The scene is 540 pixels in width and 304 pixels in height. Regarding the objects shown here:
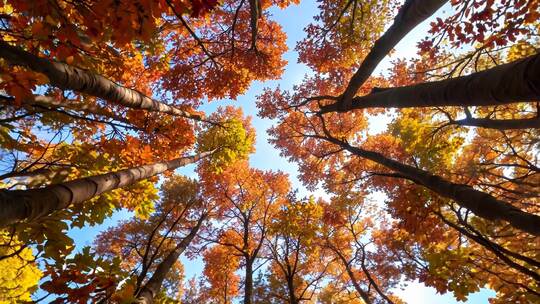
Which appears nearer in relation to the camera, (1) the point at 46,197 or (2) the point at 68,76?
(1) the point at 46,197

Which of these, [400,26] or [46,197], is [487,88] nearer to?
[400,26]

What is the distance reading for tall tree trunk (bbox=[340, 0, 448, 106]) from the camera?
3.24 m

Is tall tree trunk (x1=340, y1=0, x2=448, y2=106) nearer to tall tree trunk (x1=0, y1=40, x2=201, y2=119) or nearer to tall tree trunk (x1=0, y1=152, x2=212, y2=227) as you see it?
tall tree trunk (x1=0, y1=40, x2=201, y2=119)

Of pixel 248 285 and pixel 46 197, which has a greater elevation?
pixel 248 285

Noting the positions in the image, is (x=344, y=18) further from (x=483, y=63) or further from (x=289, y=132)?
(x=289, y=132)

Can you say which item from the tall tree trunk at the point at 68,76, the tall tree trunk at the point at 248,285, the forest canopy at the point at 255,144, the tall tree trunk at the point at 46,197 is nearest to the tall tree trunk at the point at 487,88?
the forest canopy at the point at 255,144

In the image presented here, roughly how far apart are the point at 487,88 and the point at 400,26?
76.2 inches

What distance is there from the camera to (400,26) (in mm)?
3625

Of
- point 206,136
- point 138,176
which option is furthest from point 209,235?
point 138,176

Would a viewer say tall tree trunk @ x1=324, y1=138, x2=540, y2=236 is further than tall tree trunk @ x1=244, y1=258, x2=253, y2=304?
No

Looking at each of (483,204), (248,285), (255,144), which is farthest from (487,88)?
(255,144)

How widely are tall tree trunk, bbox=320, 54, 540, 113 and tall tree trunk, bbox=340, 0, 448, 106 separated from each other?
813mm

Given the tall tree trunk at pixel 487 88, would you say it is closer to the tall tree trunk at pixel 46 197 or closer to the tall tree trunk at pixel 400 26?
the tall tree trunk at pixel 400 26

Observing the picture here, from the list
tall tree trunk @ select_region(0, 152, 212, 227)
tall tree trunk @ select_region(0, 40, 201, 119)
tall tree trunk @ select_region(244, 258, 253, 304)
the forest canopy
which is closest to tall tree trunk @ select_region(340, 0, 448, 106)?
the forest canopy
